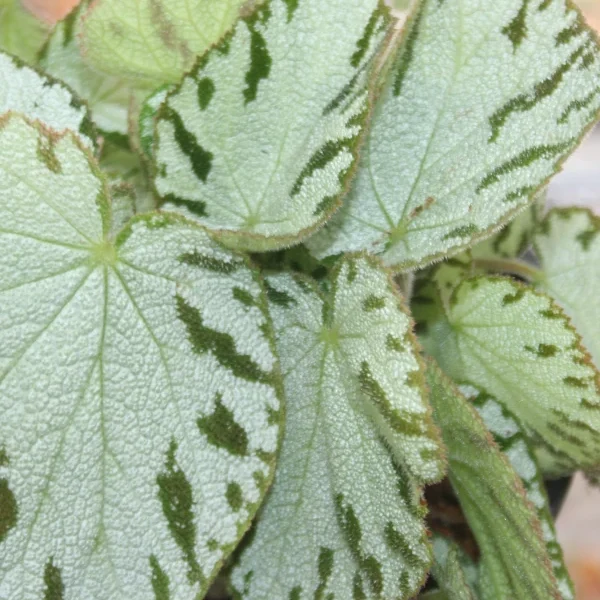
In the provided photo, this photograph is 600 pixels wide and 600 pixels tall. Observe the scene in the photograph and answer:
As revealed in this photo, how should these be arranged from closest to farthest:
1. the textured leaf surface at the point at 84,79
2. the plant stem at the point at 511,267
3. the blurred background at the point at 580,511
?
the textured leaf surface at the point at 84,79 < the plant stem at the point at 511,267 < the blurred background at the point at 580,511

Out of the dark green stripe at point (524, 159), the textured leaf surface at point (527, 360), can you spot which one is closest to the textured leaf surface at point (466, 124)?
the dark green stripe at point (524, 159)

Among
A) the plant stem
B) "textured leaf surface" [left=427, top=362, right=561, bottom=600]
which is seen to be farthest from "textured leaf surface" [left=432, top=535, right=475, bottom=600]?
the plant stem

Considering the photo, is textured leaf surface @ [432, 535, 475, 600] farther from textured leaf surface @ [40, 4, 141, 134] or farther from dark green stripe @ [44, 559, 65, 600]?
textured leaf surface @ [40, 4, 141, 134]

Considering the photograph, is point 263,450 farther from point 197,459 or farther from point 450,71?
point 450,71

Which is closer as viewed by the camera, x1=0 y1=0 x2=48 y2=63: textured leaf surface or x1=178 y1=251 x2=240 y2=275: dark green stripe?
x1=178 y1=251 x2=240 y2=275: dark green stripe

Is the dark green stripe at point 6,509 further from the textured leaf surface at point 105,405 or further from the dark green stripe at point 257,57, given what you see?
the dark green stripe at point 257,57

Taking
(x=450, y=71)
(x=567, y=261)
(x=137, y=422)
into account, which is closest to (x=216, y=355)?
(x=137, y=422)
